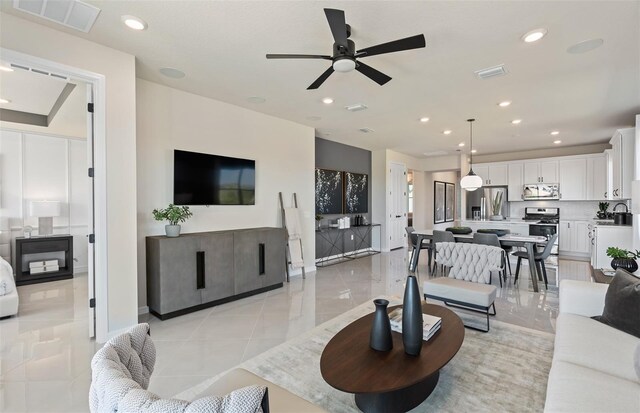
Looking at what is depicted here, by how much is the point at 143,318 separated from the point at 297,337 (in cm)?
199

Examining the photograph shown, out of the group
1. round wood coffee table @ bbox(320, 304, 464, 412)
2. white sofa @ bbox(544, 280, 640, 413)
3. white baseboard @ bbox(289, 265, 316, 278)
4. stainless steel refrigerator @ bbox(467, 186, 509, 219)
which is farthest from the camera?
stainless steel refrigerator @ bbox(467, 186, 509, 219)

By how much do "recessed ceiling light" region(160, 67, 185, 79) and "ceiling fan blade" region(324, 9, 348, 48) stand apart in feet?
7.08

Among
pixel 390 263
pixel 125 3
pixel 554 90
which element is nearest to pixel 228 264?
pixel 125 3

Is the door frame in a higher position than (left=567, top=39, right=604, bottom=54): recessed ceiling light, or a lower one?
lower

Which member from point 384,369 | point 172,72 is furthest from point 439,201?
point 384,369

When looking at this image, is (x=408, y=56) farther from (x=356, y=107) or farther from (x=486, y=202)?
(x=486, y=202)

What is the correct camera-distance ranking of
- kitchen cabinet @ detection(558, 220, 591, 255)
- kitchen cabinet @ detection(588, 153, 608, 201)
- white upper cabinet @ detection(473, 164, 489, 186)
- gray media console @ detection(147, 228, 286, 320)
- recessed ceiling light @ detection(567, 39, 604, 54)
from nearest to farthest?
recessed ceiling light @ detection(567, 39, 604, 54)
gray media console @ detection(147, 228, 286, 320)
kitchen cabinet @ detection(588, 153, 608, 201)
kitchen cabinet @ detection(558, 220, 591, 255)
white upper cabinet @ detection(473, 164, 489, 186)

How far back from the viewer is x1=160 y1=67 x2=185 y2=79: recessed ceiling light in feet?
11.5

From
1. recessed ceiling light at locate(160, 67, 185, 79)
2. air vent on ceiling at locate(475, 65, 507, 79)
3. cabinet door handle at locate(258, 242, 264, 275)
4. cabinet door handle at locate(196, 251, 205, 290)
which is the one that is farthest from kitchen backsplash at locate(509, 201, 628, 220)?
recessed ceiling light at locate(160, 67, 185, 79)

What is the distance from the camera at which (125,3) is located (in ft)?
7.73

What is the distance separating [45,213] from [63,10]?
4355 millimetres

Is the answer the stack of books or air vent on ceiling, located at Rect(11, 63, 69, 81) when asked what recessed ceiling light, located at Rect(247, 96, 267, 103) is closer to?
air vent on ceiling, located at Rect(11, 63, 69, 81)

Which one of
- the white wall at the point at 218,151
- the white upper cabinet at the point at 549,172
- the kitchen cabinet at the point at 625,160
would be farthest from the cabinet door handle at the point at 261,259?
the white upper cabinet at the point at 549,172

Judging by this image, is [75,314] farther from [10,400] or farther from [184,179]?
[184,179]
